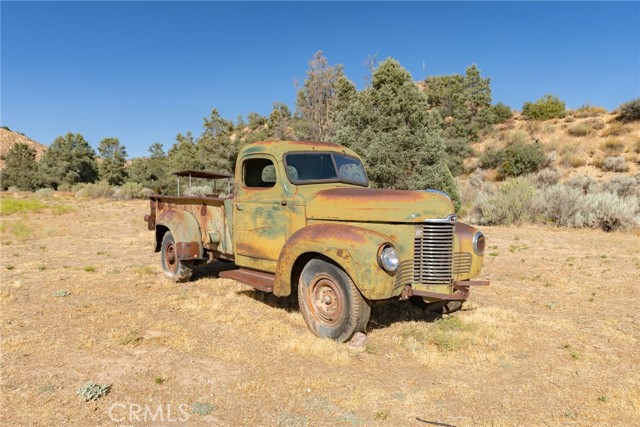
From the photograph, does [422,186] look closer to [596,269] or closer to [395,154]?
[395,154]

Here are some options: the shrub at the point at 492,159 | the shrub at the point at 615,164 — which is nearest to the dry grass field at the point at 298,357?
the shrub at the point at 615,164

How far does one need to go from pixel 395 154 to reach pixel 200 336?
14.2 metres

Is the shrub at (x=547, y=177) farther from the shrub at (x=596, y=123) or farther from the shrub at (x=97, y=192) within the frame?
the shrub at (x=97, y=192)

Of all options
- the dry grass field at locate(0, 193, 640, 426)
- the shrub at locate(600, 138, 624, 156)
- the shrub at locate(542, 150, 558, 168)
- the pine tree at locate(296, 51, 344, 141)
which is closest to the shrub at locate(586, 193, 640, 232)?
the dry grass field at locate(0, 193, 640, 426)

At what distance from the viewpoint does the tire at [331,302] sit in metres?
4.23

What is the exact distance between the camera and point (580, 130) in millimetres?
30656

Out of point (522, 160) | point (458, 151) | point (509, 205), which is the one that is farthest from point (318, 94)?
point (509, 205)

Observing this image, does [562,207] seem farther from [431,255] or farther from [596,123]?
[596,123]

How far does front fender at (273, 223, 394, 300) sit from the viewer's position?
13.0 feet

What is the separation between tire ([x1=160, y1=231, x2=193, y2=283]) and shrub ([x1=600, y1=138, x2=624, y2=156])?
95.2ft

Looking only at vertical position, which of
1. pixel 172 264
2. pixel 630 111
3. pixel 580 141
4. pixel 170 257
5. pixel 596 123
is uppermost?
pixel 630 111

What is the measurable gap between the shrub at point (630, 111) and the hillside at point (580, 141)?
28.0 inches

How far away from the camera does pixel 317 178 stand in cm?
533

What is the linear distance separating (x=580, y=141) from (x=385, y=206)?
3113 centimetres
